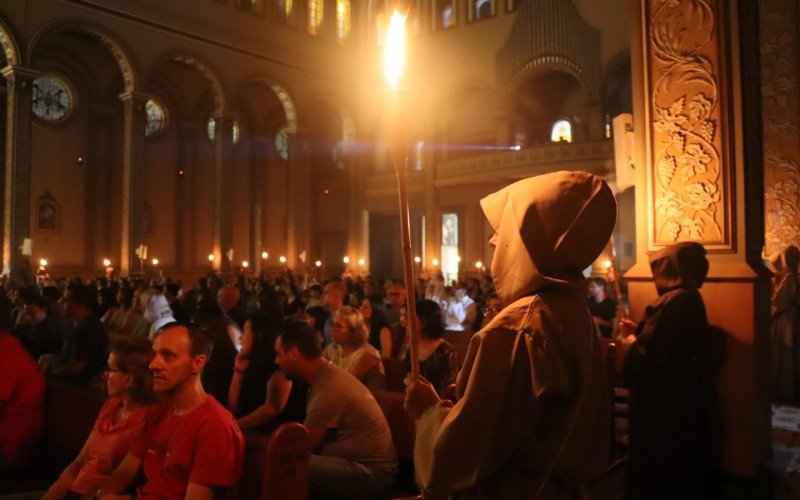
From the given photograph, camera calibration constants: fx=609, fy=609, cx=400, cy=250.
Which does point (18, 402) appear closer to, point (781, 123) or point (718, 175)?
point (718, 175)

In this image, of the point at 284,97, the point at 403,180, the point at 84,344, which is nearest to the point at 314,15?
the point at 284,97

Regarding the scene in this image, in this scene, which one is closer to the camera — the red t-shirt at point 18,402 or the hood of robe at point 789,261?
the red t-shirt at point 18,402

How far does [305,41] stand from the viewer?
2595 centimetres

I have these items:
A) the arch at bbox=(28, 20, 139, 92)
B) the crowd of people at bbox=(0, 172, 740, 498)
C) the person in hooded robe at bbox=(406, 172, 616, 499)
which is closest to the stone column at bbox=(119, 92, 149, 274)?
the arch at bbox=(28, 20, 139, 92)

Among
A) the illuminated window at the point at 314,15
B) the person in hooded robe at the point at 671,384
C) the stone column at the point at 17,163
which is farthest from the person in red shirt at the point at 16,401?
the illuminated window at the point at 314,15

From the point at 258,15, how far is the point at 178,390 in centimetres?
2432

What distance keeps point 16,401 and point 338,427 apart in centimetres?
242

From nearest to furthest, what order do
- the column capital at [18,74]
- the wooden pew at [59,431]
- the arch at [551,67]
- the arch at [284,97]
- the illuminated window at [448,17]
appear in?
the wooden pew at [59,431] → the column capital at [18,74] → the arch at [551,67] → the arch at [284,97] → the illuminated window at [448,17]

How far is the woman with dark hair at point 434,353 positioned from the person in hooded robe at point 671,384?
1287 mm

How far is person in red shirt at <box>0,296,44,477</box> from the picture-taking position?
13.5 ft

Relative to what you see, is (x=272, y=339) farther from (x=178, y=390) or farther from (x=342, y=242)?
(x=342, y=242)

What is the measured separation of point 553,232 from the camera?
1.64 metres

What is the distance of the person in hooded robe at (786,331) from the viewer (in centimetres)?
686

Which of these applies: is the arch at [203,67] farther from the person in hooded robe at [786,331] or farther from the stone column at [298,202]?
the person in hooded robe at [786,331]
